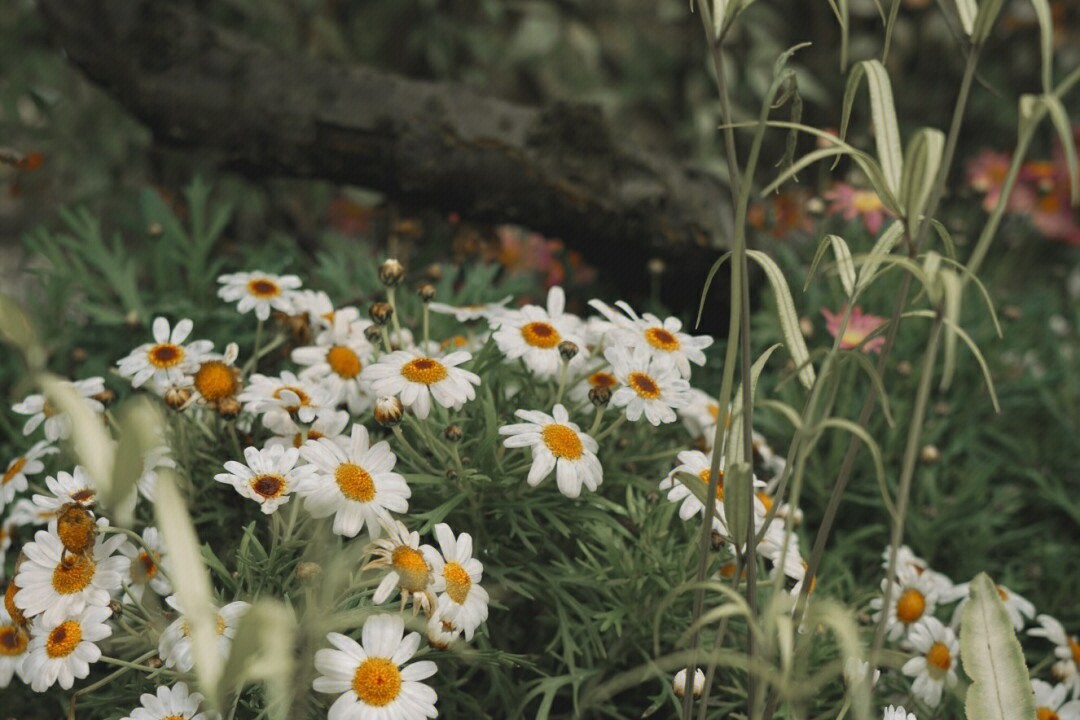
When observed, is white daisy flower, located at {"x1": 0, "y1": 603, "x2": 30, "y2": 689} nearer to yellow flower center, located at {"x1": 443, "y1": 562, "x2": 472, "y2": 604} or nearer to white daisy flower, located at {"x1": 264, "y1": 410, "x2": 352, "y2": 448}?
white daisy flower, located at {"x1": 264, "y1": 410, "x2": 352, "y2": 448}

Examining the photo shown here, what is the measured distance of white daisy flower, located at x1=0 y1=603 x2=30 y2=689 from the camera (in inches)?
37.4

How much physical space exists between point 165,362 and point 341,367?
0.60ft

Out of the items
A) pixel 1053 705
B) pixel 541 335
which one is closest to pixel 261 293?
pixel 541 335

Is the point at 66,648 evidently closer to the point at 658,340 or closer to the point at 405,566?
the point at 405,566

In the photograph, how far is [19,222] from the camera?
2.58 meters

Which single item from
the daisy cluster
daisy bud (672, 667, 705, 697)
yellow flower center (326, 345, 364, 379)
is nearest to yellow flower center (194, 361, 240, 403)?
yellow flower center (326, 345, 364, 379)

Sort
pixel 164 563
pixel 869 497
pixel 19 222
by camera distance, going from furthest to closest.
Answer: pixel 19 222
pixel 869 497
pixel 164 563

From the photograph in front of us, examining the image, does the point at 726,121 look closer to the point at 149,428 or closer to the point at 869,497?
the point at 149,428

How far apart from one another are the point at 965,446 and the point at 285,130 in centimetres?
120

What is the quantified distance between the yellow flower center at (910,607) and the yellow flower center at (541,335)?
0.48 meters

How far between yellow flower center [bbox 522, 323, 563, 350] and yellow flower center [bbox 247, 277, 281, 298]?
13.0 inches

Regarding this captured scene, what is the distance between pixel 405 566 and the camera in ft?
2.81

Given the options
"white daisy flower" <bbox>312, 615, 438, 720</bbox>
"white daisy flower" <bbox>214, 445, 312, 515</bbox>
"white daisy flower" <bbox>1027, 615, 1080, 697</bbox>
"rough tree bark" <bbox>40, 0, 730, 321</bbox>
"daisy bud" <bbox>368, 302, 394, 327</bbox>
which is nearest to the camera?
"white daisy flower" <bbox>312, 615, 438, 720</bbox>

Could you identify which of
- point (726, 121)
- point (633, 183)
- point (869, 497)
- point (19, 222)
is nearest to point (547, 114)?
point (633, 183)
